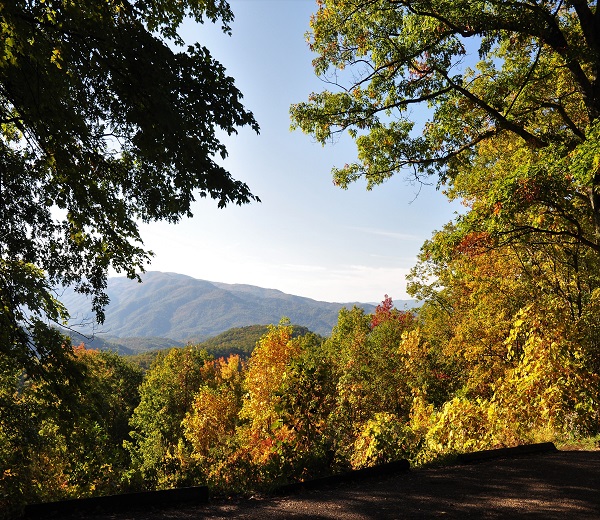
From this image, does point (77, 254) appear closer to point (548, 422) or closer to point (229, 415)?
point (548, 422)

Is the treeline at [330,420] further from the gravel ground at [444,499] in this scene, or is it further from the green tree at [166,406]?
the green tree at [166,406]

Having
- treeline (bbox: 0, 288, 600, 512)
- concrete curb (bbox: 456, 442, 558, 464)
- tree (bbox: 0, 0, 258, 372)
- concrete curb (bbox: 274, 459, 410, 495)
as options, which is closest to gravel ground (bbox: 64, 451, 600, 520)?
concrete curb (bbox: 274, 459, 410, 495)

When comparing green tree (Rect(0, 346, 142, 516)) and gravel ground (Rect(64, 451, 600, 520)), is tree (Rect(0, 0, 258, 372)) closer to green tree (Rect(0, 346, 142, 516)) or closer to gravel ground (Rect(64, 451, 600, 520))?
green tree (Rect(0, 346, 142, 516))

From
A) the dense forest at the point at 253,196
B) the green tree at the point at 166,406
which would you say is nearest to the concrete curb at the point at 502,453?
the dense forest at the point at 253,196

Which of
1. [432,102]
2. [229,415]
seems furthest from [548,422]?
[229,415]

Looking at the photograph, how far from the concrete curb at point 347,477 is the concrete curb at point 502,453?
1132 millimetres

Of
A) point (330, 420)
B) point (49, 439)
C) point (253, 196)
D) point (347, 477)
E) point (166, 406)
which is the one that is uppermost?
point (253, 196)

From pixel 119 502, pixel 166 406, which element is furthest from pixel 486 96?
pixel 166 406

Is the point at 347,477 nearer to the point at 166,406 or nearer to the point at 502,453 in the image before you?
the point at 502,453

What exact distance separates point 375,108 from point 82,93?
20.2ft

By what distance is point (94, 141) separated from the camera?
5.25 meters

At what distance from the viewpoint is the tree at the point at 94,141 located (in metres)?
4.07

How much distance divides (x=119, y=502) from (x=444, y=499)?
4.05 meters

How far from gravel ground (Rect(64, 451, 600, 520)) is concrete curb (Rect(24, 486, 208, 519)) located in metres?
0.18
